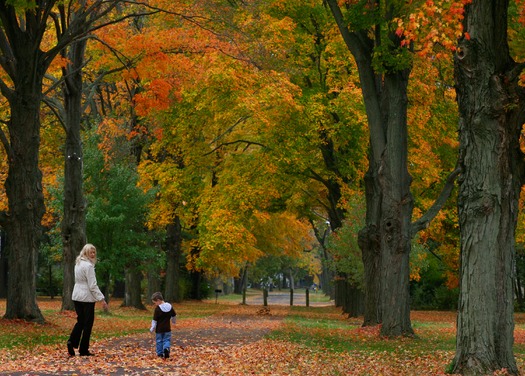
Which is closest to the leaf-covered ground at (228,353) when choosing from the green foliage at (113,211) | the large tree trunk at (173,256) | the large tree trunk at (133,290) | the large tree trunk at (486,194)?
the large tree trunk at (486,194)

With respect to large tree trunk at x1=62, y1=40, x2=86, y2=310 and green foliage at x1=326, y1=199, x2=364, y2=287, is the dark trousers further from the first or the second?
green foliage at x1=326, y1=199, x2=364, y2=287

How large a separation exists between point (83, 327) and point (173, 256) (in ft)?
100

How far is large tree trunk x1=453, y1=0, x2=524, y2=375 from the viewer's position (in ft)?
36.4

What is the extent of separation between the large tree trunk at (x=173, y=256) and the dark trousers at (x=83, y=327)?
29997 mm

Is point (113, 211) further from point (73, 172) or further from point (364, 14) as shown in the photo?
point (364, 14)

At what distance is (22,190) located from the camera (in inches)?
789

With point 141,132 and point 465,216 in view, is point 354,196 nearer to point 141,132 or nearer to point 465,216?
point 141,132

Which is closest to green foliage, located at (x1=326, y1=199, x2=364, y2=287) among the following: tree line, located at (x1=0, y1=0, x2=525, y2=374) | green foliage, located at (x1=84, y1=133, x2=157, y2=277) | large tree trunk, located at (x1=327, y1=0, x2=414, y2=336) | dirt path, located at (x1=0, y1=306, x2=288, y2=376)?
tree line, located at (x1=0, y1=0, x2=525, y2=374)

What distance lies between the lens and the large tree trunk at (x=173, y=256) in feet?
144

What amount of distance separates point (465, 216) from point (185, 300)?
4210 centimetres

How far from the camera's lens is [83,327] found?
1326cm

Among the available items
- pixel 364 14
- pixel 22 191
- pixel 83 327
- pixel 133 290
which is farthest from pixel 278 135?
pixel 83 327

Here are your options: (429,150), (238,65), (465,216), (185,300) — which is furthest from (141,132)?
(465,216)

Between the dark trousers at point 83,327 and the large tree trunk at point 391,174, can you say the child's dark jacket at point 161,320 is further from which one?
the large tree trunk at point 391,174
